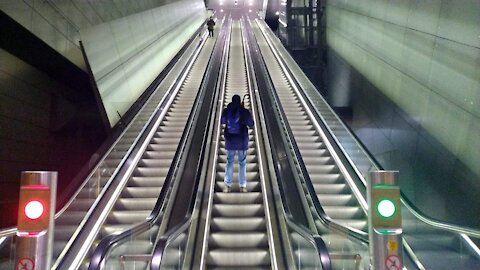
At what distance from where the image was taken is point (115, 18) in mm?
12352

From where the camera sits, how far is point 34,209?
2.28 meters

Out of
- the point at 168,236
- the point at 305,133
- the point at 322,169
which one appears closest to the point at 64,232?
the point at 168,236

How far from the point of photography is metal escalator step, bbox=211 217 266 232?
587 cm

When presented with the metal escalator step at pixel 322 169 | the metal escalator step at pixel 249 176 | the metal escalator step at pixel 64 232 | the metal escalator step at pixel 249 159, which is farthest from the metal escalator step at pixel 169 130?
the metal escalator step at pixel 64 232

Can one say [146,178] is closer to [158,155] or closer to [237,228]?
[158,155]

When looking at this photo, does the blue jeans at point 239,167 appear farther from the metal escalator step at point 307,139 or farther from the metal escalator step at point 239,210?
the metal escalator step at point 307,139

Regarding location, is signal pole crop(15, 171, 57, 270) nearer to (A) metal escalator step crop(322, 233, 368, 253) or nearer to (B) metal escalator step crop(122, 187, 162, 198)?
(A) metal escalator step crop(322, 233, 368, 253)

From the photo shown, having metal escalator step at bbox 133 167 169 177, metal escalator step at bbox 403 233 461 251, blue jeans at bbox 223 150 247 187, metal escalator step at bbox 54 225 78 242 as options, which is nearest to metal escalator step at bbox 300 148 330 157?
blue jeans at bbox 223 150 247 187

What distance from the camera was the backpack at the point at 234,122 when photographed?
670 centimetres

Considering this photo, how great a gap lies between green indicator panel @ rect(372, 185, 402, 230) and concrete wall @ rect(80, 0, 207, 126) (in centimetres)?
767

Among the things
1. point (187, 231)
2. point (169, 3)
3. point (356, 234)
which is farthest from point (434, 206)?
point (169, 3)

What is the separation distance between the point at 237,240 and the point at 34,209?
3.53 m

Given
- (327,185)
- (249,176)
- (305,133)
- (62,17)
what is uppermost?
(62,17)

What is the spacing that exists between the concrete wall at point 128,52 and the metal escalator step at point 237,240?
5021 mm
